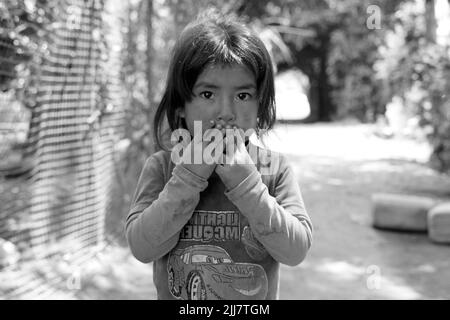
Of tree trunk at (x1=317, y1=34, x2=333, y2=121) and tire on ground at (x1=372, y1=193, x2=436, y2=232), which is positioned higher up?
tree trunk at (x1=317, y1=34, x2=333, y2=121)

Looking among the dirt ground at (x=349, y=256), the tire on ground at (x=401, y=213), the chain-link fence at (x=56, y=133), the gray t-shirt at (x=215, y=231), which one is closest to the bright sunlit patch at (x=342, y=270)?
the dirt ground at (x=349, y=256)

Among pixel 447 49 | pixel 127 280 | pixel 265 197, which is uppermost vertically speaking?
pixel 447 49

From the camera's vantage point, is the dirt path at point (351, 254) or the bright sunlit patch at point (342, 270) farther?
the bright sunlit patch at point (342, 270)

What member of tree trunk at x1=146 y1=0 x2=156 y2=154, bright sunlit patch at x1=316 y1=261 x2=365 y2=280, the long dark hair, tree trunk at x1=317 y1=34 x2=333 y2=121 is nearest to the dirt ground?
bright sunlit patch at x1=316 y1=261 x2=365 y2=280

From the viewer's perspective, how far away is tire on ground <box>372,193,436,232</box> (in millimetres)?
5062

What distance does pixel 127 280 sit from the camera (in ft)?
11.7

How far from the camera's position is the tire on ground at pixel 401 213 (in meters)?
5.06

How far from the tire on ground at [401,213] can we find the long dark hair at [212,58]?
390 cm

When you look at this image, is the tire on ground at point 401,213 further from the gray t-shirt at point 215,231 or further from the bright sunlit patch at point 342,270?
the gray t-shirt at point 215,231

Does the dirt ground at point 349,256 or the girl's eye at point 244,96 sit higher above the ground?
the girl's eye at point 244,96

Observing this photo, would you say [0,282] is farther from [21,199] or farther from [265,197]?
[265,197]

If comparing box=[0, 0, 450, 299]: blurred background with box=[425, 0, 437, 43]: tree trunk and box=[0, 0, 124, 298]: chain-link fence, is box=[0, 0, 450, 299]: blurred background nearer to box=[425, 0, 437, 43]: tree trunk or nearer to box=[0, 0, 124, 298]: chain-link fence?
box=[0, 0, 124, 298]: chain-link fence
